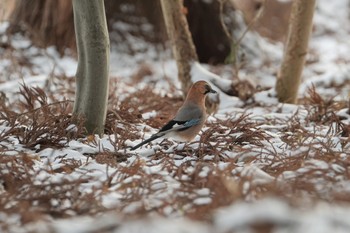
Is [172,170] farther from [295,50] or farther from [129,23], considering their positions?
[129,23]

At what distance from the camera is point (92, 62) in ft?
15.9

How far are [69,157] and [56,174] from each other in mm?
568

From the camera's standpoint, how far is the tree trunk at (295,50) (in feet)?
21.9

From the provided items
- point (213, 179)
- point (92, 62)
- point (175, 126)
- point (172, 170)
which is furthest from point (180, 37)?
point (213, 179)

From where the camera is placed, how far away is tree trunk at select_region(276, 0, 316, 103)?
263 inches

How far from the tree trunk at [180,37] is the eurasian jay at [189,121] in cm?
192

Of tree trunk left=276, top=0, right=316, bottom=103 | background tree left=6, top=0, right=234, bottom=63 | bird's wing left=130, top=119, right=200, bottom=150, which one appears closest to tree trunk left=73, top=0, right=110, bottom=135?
bird's wing left=130, top=119, right=200, bottom=150

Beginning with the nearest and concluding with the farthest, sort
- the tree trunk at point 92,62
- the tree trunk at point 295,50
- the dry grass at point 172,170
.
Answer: the dry grass at point 172,170 < the tree trunk at point 92,62 < the tree trunk at point 295,50

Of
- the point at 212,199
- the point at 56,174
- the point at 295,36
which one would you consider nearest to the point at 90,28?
the point at 56,174

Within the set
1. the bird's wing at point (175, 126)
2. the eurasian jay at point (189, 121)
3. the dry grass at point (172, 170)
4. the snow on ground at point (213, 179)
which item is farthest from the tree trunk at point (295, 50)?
the bird's wing at point (175, 126)

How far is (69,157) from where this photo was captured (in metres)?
4.45

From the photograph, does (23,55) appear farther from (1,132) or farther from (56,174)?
(56,174)

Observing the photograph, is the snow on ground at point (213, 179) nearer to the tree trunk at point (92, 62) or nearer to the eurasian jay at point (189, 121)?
the eurasian jay at point (189, 121)

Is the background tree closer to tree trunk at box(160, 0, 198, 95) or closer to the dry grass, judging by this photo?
tree trunk at box(160, 0, 198, 95)
